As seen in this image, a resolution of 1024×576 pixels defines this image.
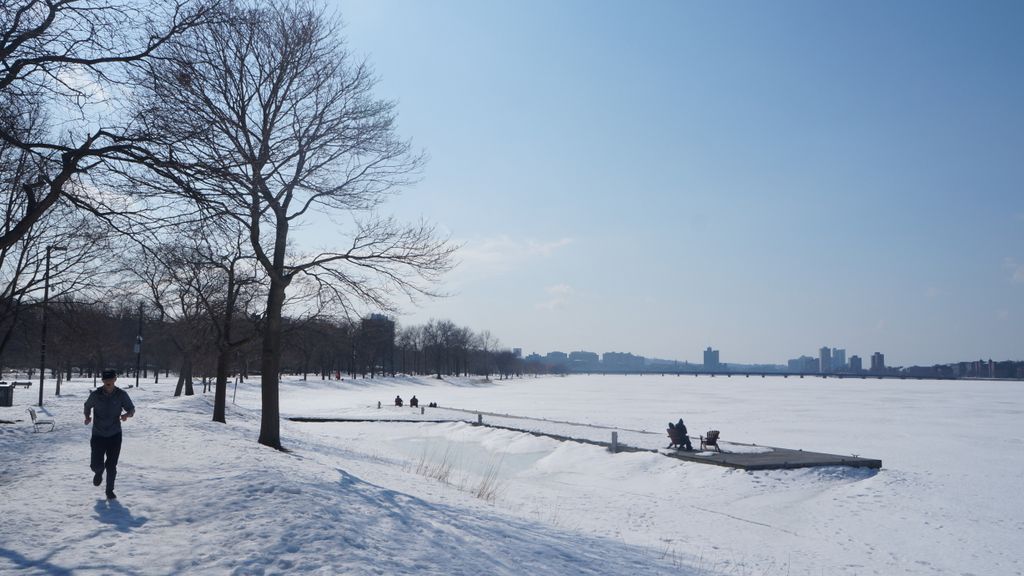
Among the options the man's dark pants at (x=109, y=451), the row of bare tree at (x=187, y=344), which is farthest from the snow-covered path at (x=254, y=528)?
the row of bare tree at (x=187, y=344)

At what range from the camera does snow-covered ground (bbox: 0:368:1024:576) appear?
814 centimetres

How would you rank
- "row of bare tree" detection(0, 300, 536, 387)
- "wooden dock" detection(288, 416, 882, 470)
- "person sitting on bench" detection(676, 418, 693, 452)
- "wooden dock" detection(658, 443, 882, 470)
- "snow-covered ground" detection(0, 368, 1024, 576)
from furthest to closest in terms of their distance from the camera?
"row of bare tree" detection(0, 300, 536, 387)
"person sitting on bench" detection(676, 418, 693, 452)
"wooden dock" detection(288, 416, 882, 470)
"wooden dock" detection(658, 443, 882, 470)
"snow-covered ground" detection(0, 368, 1024, 576)

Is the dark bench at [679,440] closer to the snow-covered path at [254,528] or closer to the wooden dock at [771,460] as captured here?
the wooden dock at [771,460]

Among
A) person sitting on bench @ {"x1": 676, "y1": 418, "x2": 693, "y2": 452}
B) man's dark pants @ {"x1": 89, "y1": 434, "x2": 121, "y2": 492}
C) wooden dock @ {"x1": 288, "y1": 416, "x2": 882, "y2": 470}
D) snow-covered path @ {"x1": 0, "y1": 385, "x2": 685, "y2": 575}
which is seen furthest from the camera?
person sitting on bench @ {"x1": 676, "y1": 418, "x2": 693, "y2": 452}

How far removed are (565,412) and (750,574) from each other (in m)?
36.7

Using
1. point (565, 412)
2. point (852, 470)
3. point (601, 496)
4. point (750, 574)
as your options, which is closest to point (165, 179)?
point (750, 574)

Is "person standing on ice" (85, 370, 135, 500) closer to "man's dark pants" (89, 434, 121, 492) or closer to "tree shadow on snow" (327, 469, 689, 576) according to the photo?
"man's dark pants" (89, 434, 121, 492)

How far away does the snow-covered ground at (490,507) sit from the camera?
8.14m

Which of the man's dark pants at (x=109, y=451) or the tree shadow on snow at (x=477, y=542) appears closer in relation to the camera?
the tree shadow on snow at (x=477, y=542)

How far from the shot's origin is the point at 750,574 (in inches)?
456

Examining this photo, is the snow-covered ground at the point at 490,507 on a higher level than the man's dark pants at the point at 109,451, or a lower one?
lower

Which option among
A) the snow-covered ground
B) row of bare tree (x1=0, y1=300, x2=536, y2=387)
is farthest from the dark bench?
row of bare tree (x1=0, y1=300, x2=536, y2=387)

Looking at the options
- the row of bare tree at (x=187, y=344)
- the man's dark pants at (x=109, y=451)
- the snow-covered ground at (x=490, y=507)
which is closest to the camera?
the snow-covered ground at (x=490, y=507)

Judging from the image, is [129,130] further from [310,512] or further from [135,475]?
[135,475]
